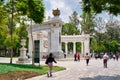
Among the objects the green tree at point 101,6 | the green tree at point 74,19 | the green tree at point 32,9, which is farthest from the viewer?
the green tree at point 74,19

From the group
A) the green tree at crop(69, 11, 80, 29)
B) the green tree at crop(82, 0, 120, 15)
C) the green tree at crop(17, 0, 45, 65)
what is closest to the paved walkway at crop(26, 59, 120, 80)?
the green tree at crop(82, 0, 120, 15)


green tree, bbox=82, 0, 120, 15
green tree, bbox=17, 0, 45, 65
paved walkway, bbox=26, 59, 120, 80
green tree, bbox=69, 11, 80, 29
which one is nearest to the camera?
paved walkway, bbox=26, 59, 120, 80

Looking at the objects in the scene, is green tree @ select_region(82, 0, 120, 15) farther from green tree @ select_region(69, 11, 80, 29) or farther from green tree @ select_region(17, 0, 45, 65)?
green tree @ select_region(69, 11, 80, 29)

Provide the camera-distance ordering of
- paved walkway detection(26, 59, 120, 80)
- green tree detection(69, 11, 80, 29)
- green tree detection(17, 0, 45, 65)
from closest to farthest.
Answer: paved walkway detection(26, 59, 120, 80), green tree detection(17, 0, 45, 65), green tree detection(69, 11, 80, 29)

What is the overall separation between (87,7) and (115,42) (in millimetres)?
83468

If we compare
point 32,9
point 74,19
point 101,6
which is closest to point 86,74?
point 101,6

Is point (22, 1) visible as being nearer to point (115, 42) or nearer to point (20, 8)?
point (20, 8)

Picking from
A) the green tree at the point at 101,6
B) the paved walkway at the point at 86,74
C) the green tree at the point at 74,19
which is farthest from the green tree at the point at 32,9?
the green tree at the point at 74,19

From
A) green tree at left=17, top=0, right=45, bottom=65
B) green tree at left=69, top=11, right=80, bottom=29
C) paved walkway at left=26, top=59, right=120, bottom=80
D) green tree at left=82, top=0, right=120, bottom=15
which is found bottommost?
paved walkway at left=26, top=59, right=120, bottom=80

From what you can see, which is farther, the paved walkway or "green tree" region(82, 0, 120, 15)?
"green tree" region(82, 0, 120, 15)

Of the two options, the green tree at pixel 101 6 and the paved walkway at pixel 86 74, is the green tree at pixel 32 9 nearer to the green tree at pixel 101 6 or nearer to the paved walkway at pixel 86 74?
the paved walkway at pixel 86 74

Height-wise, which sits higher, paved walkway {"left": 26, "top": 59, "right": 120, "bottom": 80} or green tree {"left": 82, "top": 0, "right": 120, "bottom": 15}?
green tree {"left": 82, "top": 0, "right": 120, "bottom": 15}

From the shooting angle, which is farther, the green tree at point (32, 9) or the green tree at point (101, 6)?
the green tree at point (32, 9)

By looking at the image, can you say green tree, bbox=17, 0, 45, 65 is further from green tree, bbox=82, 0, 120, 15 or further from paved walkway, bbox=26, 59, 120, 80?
green tree, bbox=82, 0, 120, 15
